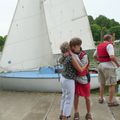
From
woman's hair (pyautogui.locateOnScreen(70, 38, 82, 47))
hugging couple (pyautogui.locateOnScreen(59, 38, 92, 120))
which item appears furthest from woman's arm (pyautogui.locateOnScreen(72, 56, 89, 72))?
woman's hair (pyautogui.locateOnScreen(70, 38, 82, 47))

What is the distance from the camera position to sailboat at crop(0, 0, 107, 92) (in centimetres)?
1179

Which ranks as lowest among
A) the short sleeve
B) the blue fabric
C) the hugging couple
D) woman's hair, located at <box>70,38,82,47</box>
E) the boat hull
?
the boat hull

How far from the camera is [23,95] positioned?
10266 mm

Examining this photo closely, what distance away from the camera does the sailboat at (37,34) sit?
11.8 m

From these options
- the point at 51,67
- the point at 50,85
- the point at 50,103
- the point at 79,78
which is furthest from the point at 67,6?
the point at 79,78

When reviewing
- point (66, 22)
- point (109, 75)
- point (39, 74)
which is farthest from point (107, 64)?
point (66, 22)

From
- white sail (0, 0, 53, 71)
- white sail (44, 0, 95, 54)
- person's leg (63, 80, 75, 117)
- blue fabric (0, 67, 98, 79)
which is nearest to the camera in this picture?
person's leg (63, 80, 75, 117)

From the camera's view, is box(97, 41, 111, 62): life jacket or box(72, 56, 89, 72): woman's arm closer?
box(72, 56, 89, 72): woman's arm

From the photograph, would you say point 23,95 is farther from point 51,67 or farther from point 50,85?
point 51,67

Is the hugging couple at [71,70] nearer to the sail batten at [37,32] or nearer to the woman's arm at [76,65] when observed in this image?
the woman's arm at [76,65]

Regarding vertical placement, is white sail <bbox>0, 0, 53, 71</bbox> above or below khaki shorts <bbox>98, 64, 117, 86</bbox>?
above

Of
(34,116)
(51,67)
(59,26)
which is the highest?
(59,26)

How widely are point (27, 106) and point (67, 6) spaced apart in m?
4.84

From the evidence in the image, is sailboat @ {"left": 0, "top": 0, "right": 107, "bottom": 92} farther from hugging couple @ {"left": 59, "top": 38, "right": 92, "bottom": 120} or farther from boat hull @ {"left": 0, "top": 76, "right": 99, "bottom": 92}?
hugging couple @ {"left": 59, "top": 38, "right": 92, "bottom": 120}
